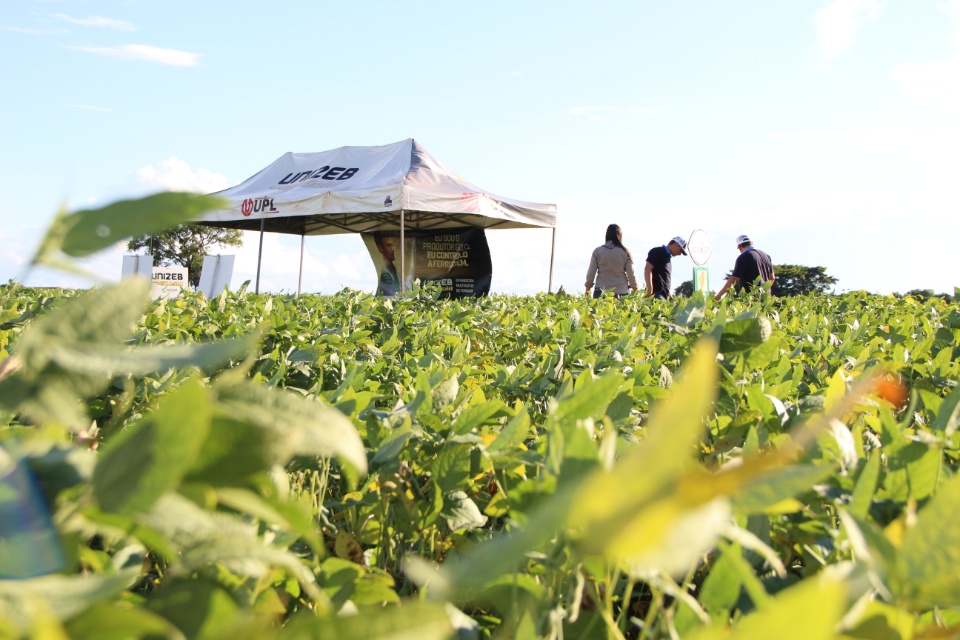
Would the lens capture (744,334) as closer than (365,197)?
Yes

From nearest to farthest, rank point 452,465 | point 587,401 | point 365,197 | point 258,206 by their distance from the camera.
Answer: point 587,401, point 452,465, point 365,197, point 258,206

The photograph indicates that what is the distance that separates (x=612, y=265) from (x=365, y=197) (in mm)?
7663

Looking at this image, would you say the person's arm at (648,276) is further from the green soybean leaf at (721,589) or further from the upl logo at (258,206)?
the upl logo at (258,206)

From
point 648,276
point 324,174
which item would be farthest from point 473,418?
point 324,174

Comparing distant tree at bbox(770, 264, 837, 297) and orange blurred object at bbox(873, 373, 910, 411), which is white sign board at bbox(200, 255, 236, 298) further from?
distant tree at bbox(770, 264, 837, 297)

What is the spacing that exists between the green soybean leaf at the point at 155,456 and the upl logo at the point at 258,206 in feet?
52.2

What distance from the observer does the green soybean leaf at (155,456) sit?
0.41 metres

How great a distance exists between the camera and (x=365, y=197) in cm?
1508

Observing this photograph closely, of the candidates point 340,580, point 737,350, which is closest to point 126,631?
point 340,580

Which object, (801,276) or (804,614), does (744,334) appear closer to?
(804,614)

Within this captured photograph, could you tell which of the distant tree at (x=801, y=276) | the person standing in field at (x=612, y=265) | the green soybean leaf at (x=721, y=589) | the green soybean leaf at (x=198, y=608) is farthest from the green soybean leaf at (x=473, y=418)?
the distant tree at (x=801, y=276)

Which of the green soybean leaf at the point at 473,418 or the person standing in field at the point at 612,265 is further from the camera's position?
the person standing in field at the point at 612,265

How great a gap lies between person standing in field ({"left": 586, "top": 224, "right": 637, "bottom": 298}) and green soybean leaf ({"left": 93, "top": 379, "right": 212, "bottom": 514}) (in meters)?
8.31

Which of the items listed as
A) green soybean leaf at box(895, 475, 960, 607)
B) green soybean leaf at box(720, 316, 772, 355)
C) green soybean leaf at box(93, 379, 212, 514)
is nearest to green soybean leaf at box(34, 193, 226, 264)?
green soybean leaf at box(93, 379, 212, 514)
